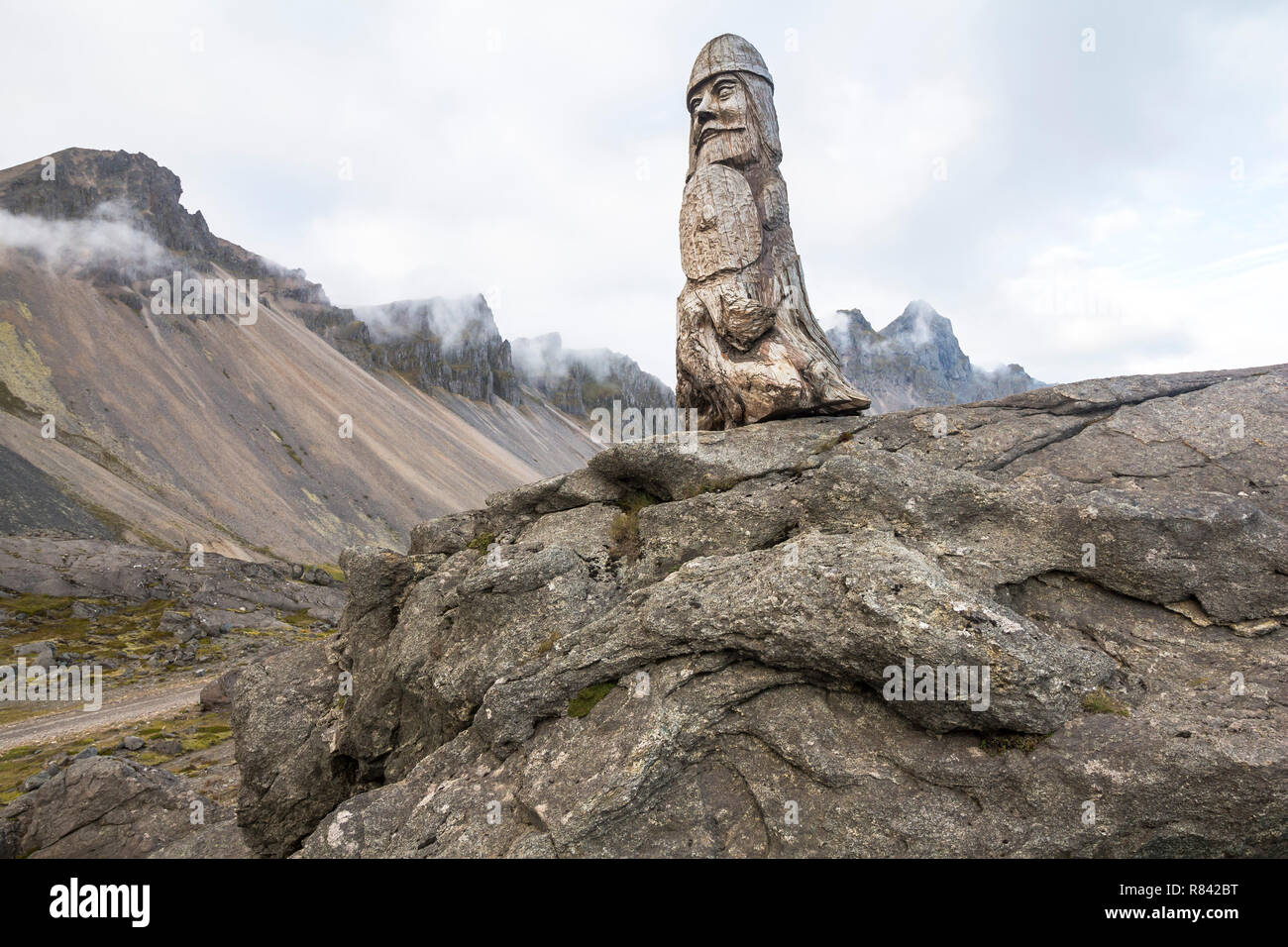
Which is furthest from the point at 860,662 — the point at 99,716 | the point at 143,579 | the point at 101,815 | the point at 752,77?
the point at 143,579

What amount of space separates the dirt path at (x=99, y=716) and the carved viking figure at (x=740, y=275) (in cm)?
3035

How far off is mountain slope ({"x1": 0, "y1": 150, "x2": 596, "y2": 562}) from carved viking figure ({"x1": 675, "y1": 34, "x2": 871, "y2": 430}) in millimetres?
67416

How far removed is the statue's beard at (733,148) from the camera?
48.8 ft

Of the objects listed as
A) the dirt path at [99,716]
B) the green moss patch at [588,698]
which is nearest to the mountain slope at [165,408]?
the dirt path at [99,716]

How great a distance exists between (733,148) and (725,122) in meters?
0.60

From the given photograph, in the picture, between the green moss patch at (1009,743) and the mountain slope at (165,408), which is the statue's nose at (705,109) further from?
the mountain slope at (165,408)

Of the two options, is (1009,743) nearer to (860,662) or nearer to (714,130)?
(860,662)

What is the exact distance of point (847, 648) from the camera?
7875 millimetres

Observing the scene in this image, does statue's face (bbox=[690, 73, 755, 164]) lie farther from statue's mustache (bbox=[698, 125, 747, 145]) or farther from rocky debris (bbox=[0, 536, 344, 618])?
rocky debris (bbox=[0, 536, 344, 618])

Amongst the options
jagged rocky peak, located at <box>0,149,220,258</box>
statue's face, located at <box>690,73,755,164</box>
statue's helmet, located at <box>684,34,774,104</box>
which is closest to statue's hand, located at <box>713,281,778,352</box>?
statue's face, located at <box>690,73,755,164</box>

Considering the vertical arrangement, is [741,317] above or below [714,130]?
below

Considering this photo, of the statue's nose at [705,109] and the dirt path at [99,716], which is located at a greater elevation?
the statue's nose at [705,109]

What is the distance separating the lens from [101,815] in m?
15.5
